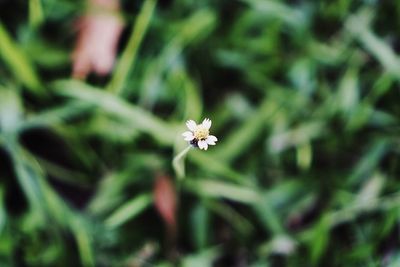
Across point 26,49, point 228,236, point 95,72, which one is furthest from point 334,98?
point 26,49

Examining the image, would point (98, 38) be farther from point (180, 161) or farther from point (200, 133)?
point (200, 133)

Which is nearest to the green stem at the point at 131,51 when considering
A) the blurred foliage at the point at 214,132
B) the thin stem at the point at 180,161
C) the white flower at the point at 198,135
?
the blurred foliage at the point at 214,132

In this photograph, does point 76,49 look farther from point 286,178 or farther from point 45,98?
point 286,178

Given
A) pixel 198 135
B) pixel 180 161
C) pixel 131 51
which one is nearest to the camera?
pixel 198 135

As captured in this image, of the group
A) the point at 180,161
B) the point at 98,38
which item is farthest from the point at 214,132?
the point at 98,38

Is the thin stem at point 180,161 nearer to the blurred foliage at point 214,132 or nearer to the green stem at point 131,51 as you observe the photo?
the blurred foliage at point 214,132
